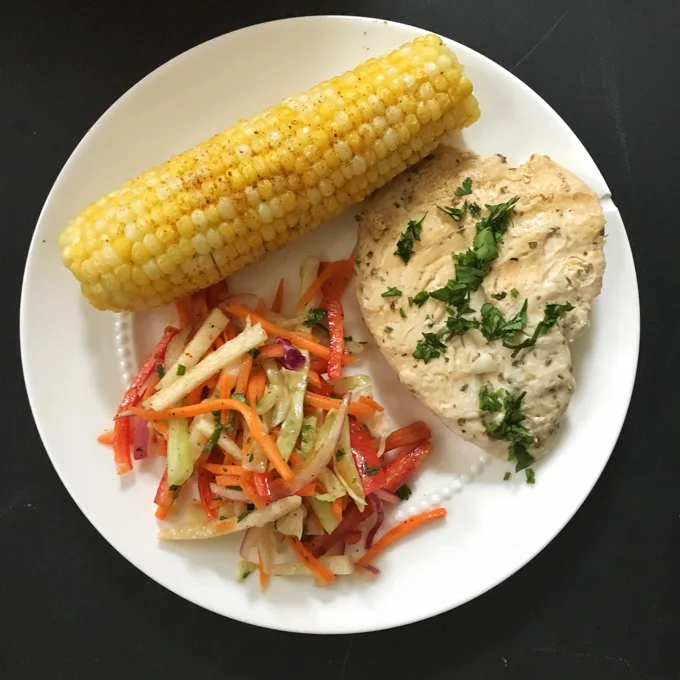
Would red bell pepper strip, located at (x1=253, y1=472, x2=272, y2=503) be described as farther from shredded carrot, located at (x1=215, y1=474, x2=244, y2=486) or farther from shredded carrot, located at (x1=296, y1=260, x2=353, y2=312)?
shredded carrot, located at (x1=296, y1=260, x2=353, y2=312)

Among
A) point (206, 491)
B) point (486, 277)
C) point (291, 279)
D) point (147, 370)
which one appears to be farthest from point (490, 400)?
point (147, 370)

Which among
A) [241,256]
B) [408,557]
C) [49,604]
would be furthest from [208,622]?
[241,256]

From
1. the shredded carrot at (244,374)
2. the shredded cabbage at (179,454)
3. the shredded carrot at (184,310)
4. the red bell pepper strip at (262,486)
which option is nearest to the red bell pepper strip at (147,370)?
the shredded carrot at (184,310)

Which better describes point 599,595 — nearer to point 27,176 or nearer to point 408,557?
point 408,557

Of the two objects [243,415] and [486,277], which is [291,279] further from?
[486,277]

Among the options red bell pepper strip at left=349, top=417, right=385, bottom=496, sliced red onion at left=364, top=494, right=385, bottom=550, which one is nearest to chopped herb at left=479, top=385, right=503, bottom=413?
red bell pepper strip at left=349, top=417, right=385, bottom=496

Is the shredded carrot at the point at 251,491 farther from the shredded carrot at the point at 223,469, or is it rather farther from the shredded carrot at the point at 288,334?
the shredded carrot at the point at 288,334
